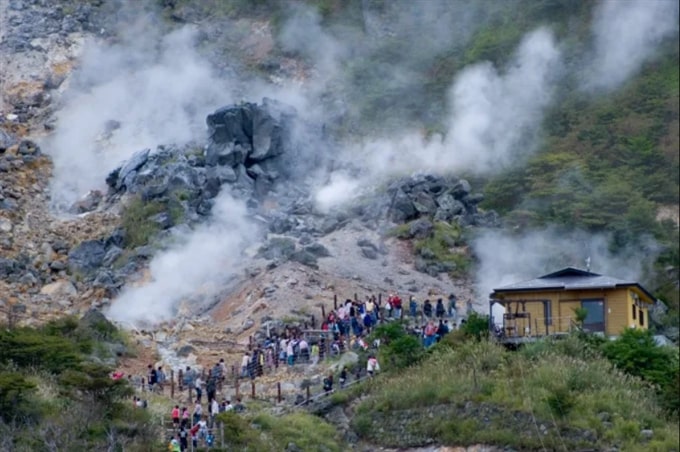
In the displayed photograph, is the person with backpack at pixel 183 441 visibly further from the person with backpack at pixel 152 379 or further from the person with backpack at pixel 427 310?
the person with backpack at pixel 427 310

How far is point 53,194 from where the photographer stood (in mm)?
73125

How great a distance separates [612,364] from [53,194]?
108ft

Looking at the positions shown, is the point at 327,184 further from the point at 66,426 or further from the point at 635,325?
the point at 66,426

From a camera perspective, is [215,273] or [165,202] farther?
[165,202]

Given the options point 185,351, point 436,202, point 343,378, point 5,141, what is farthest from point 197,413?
point 5,141

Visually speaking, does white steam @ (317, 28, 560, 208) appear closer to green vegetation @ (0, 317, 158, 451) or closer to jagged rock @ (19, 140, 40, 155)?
jagged rock @ (19, 140, 40, 155)

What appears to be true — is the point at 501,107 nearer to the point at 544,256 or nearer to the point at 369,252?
the point at 544,256

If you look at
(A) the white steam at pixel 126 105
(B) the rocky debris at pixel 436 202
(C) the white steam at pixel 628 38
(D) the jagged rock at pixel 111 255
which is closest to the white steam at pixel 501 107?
(C) the white steam at pixel 628 38

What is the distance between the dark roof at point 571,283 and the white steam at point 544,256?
9.96 meters

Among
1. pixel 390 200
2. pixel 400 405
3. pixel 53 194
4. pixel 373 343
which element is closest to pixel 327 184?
pixel 390 200

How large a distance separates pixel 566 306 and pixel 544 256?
16715mm

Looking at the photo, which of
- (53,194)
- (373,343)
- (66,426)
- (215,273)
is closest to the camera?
(66,426)

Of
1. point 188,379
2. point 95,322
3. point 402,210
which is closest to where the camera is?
point 188,379

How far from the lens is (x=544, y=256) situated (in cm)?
6806
